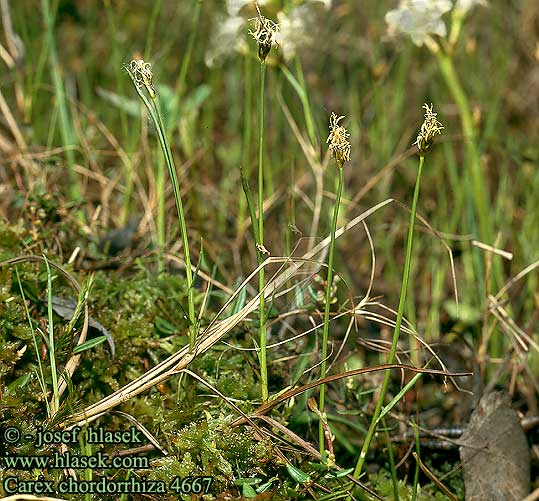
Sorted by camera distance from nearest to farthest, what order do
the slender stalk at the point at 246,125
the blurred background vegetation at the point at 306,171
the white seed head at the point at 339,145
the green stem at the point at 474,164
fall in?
the white seed head at the point at 339,145 → the blurred background vegetation at the point at 306,171 → the slender stalk at the point at 246,125 → the green stem at the point at 474,164

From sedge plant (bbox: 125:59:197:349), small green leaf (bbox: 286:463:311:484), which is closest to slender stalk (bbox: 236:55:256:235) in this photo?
sedge plant (bbox: 125:59:197:349)

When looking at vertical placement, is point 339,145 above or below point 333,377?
above

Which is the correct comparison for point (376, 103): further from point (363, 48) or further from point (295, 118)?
point (363, 48)

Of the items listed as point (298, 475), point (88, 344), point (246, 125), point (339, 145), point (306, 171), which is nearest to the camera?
point (339, 145)

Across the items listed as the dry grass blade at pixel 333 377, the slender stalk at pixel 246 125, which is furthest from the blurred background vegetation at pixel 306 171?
the dry grass blade at pixel 333 377

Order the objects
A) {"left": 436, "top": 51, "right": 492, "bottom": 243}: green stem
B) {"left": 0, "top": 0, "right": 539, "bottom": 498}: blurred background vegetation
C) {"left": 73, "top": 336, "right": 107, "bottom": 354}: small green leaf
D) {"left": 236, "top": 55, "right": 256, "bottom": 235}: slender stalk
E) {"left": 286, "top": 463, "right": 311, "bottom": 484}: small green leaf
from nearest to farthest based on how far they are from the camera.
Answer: {"left": 286, "top": 463, "right": 311, "bottom": 484}: small green leaf → {"left": 73, "top": 336, "right": 107, "bottom": 354}: small green leaf → {"left": 0, "top": 0, "right": 539, "bottom": 498}: blurred background vegetation → {"left": 236, "top": 55, "right": 256, "bottom": 235}: slender stalk → {"left": 436, "top": 51, "right": 492, "bottom": 243}: green stem

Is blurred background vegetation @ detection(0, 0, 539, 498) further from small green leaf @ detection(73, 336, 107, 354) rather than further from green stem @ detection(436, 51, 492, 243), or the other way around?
small green leaf @ detection(73, 336, 107, 354)

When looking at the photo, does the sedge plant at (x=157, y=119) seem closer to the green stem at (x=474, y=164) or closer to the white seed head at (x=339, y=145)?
the white seed head at (x=339, y=145)

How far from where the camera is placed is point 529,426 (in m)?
1.39

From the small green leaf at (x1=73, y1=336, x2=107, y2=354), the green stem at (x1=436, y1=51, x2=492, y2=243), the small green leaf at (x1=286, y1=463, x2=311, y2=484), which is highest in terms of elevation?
the green stem at (x1=436, y1=51, x2=492, y2=243)

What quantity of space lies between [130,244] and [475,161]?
3.10ft

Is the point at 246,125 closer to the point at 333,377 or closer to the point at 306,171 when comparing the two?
the point at 306,171

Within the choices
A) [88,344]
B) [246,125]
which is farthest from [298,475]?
[246,125]

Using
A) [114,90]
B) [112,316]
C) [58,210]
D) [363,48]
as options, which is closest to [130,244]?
[58,210]
